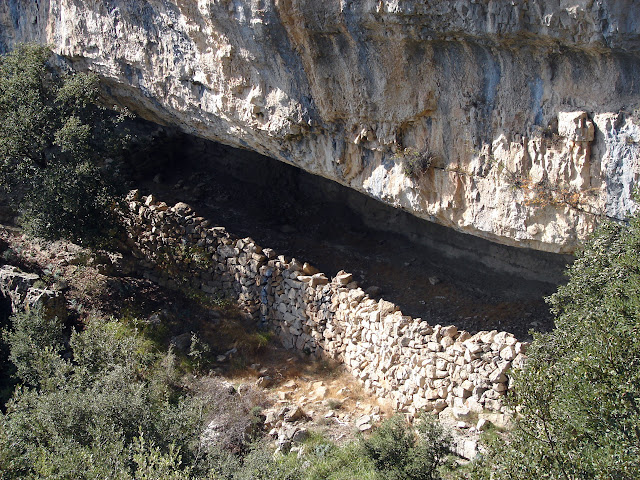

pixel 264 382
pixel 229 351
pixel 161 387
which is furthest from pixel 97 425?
pixel 229 351

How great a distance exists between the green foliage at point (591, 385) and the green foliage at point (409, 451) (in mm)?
1151

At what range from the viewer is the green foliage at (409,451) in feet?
27.6

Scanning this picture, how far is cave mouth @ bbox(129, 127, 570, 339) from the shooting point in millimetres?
11508

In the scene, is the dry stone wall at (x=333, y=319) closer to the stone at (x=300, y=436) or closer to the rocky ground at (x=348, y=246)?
the rocky ground at (x=348, y=246)

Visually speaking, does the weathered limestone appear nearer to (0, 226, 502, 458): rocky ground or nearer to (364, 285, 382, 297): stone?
(0, 226, 502, 458): rocky ground

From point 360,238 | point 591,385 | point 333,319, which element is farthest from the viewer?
point 360,238

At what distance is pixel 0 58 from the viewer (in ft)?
44.3

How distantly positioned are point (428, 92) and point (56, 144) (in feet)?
23.7

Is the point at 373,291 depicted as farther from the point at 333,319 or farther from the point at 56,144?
the point at 56,144

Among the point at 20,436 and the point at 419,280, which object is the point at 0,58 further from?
the point at 419,280

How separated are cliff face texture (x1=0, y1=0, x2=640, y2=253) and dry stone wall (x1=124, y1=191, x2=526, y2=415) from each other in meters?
1.72

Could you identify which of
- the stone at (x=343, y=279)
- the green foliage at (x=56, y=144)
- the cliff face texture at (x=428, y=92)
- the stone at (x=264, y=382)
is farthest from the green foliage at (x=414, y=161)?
the green foliage at (x=56, y=144)

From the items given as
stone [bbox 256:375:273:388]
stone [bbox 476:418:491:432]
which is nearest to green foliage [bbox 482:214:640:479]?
stone [bbox 476:418:491:432]

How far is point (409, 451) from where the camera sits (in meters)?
8.61
